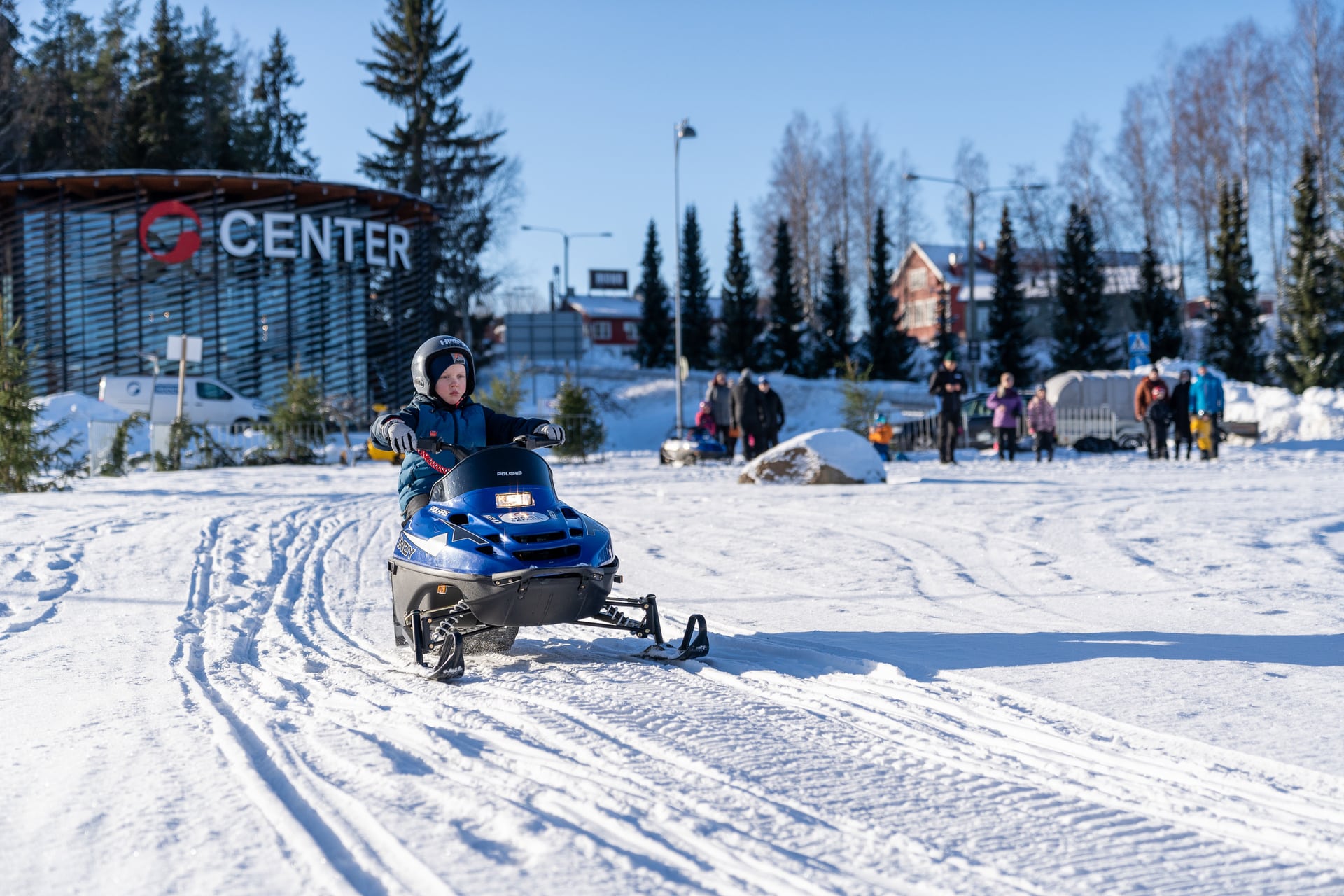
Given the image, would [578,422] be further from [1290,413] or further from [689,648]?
[689,648]

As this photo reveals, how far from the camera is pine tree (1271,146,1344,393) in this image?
116 feet

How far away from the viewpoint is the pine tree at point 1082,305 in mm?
47469

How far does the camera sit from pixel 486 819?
10.8 ft

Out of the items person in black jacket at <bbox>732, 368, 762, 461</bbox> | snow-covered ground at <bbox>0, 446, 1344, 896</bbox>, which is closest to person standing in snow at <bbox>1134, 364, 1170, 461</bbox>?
person in black jacket at <bbox>732, 368, 762, 461</bbox>

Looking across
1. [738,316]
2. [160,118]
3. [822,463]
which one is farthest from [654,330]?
[822,463]

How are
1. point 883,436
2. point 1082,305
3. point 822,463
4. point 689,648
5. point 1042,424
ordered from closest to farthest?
1. point 689,648
2. point 822,463
3. point 1042,424
4. point 883,436
5. point 1082,305

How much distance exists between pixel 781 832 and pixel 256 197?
35.7m

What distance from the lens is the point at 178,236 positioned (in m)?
34.1

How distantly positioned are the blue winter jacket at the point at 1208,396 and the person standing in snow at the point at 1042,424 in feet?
7.97

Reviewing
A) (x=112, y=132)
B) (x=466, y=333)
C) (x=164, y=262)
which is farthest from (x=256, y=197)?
(x=112, y=132)

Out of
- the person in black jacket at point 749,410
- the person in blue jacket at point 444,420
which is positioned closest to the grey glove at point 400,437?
the person in blue jacket at point 444,420

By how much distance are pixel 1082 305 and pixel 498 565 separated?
46.6 meters

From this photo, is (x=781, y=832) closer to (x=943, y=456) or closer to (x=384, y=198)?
(x=943, y=456)

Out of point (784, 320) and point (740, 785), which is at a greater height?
point (784, 320)
